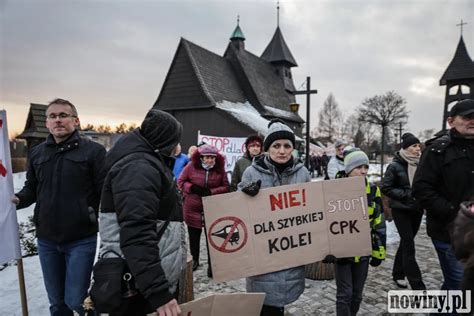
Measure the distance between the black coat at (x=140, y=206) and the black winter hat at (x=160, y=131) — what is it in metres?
0.08

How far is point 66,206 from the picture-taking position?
8.37 feet

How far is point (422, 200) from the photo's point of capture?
2676 millimetres

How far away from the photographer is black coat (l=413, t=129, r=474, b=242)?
2.52m

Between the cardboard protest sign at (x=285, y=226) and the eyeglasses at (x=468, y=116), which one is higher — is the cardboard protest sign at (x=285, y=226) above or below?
below

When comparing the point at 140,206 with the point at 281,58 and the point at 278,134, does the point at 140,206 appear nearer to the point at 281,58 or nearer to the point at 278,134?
the point at 278,134

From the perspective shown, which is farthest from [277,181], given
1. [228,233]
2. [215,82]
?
[215,82]

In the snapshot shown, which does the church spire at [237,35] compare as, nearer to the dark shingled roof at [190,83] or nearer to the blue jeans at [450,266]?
the dark shingled roof at [190,83]

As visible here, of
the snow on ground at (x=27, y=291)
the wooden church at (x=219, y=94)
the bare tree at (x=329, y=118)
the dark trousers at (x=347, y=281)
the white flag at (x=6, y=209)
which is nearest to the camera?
the dark trousers at (x=347, y=281)

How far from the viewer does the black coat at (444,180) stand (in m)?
2.52

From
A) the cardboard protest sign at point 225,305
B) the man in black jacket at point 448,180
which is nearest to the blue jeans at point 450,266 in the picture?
the man in black jacket at point 448,180

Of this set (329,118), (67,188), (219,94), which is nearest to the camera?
(67,188)

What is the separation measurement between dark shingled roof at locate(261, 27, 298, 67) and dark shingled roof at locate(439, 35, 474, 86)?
14207 mm

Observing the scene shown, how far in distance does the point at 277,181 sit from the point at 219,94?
19195 mm

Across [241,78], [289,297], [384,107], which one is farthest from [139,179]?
[384,107]
